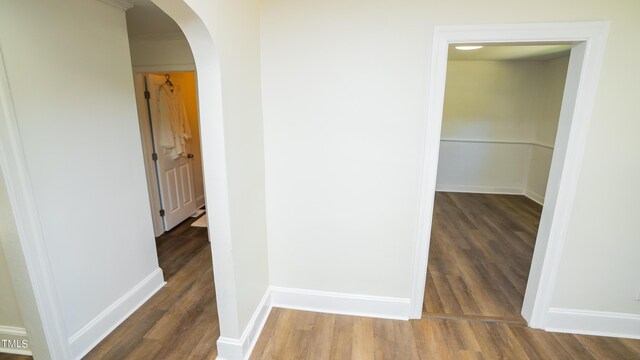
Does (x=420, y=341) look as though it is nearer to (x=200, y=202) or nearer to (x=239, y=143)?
(x=239, y=143)

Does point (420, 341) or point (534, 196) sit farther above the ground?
point (534, 196)

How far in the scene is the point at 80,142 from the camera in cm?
187

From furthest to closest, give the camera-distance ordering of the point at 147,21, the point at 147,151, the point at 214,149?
1. the point at 147,151
2. the point at 147,21
3. the point at 214,149

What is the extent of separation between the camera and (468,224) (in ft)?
13.4

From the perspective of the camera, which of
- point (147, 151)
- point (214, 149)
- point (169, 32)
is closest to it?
point (214, 149)

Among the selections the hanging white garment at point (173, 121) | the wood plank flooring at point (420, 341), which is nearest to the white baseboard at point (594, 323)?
the wood plank flooring at point (420, 341)

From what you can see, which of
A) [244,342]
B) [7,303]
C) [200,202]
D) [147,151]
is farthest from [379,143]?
[200,202]

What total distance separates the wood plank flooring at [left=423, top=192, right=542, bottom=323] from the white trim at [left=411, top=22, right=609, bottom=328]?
1.07 ft

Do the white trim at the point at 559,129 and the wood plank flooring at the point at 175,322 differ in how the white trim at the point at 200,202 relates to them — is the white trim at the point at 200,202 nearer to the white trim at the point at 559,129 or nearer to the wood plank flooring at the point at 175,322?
the wood plank flooring at the point at 175,322

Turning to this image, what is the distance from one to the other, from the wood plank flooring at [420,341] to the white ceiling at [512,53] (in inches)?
132

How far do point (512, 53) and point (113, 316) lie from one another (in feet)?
19.1

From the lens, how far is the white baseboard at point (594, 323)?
2.05 meters

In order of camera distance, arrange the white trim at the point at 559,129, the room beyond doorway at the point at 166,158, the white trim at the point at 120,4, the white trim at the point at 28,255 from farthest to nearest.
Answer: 1. the room beyond doorway at the point at 166,158
2. the white trim at the point at 120,4
3. the white trim at the point at 559,129
4. the white trim at the point at 28,255

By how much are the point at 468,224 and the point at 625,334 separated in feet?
6.81
